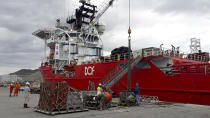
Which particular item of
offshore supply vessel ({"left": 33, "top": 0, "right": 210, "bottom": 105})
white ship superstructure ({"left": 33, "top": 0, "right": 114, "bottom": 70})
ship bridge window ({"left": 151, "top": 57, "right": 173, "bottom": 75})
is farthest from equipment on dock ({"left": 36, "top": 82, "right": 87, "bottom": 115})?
white ship superstructure ({"left": 33, "top": 0, "right": 114, "bottom": 70})

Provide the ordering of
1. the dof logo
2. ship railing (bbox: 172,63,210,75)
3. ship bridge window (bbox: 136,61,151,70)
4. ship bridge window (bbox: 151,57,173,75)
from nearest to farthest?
ship railing (bbox: 172,63,210,75)
ship bridge window (bbox: 151,57,173,75)
ship bridge window (bbox: 136,61,151,70)
the dof logo

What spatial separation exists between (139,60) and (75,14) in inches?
768

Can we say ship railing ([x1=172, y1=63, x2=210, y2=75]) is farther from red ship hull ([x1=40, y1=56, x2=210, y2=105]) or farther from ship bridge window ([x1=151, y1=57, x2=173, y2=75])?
Answer: ship bridge window ([x1=151, y1=57, x2=173, y2=75])

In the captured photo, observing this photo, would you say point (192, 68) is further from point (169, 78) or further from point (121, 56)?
point (121, 56)

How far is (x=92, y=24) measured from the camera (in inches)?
1147

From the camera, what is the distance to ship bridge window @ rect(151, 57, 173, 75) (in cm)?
1485

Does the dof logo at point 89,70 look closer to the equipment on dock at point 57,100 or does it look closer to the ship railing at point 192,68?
the ship railing at point 192,68

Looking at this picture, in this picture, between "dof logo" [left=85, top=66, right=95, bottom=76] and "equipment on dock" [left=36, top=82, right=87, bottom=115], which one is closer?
"equipment on dock" [left=36, top=82, right=87, bottom=115]

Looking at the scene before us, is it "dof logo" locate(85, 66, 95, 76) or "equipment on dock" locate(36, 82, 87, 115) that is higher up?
"dof logo" locate(85, 66, 95, 76)

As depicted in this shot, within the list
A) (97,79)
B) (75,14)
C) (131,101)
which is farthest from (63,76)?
(131,101)

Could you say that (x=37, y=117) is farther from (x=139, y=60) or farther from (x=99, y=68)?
(x=99, y=68)

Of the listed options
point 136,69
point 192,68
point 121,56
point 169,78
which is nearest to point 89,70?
point 121,56

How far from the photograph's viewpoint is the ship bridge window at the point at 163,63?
1485cm

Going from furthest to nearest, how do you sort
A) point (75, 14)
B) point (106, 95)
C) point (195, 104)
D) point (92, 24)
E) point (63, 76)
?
point (75, 14) < point (92, 24) < point (63, 76) < point (195, 104) < point (106, 95)
